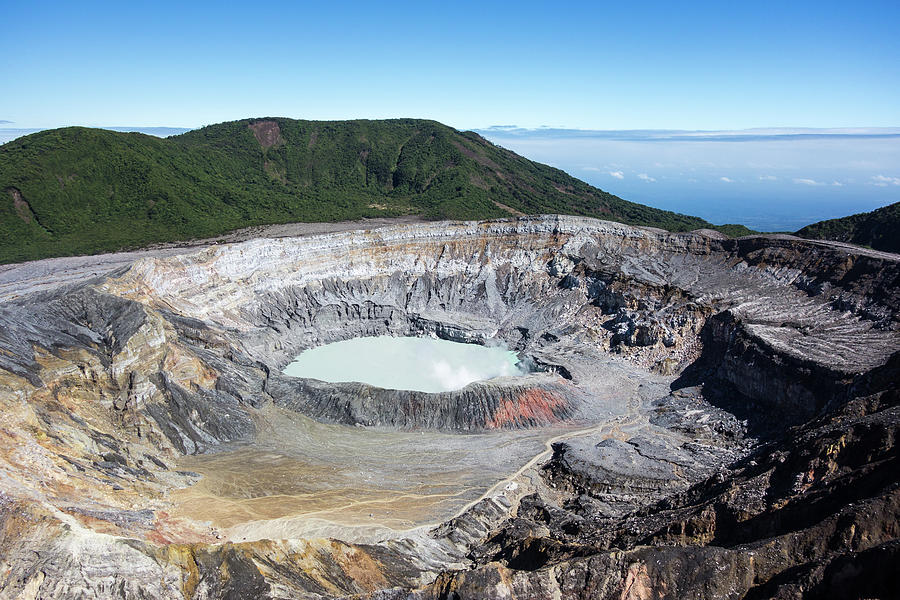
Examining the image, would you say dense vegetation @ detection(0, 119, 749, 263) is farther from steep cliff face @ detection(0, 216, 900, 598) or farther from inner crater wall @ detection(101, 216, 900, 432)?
steep cliff face @ detection(0, 216, 900, 598)

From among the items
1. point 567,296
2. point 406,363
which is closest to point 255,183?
point 406,363

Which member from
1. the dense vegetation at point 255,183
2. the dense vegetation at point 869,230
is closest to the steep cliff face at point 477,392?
the dense vegetation at point 869,230

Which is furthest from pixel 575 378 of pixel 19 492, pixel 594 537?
pixel 19 492

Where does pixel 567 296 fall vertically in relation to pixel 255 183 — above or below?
below

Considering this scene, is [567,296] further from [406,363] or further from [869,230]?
[869,230]

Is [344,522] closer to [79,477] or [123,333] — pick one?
[79,477]
